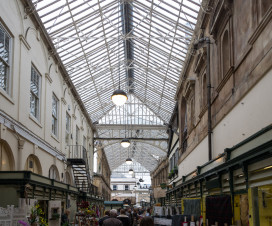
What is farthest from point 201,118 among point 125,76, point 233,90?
point 125,76

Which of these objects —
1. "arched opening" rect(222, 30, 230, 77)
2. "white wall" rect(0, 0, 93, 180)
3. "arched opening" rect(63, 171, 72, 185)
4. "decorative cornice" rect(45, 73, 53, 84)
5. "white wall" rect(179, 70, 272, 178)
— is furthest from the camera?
"arched opening" rect(63, 171, 72, 185)

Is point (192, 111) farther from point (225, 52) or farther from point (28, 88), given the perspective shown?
point (28, 88)

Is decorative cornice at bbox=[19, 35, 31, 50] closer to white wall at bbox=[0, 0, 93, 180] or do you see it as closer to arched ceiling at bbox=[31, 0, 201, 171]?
white wall at bbox=[0, 0, 93, 180]

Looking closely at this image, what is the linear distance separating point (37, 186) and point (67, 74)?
1107 cm

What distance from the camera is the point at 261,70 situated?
7832mm

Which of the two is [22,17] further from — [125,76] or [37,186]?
→ [125,76]

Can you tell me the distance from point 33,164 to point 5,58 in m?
5.13

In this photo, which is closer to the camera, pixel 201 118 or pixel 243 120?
pixel 243 120

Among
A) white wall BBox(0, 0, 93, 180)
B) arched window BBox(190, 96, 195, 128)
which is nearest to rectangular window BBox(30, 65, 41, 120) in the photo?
white wall BBox(0, 0, 93, 180)

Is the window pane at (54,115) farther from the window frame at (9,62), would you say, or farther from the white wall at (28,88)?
the window frame at (9,62)

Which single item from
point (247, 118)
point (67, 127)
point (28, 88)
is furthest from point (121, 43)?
point (247, 118)

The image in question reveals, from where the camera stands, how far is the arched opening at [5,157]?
12.9m

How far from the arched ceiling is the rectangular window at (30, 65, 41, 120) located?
2.56 meters

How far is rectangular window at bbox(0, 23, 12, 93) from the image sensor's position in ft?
42.3
